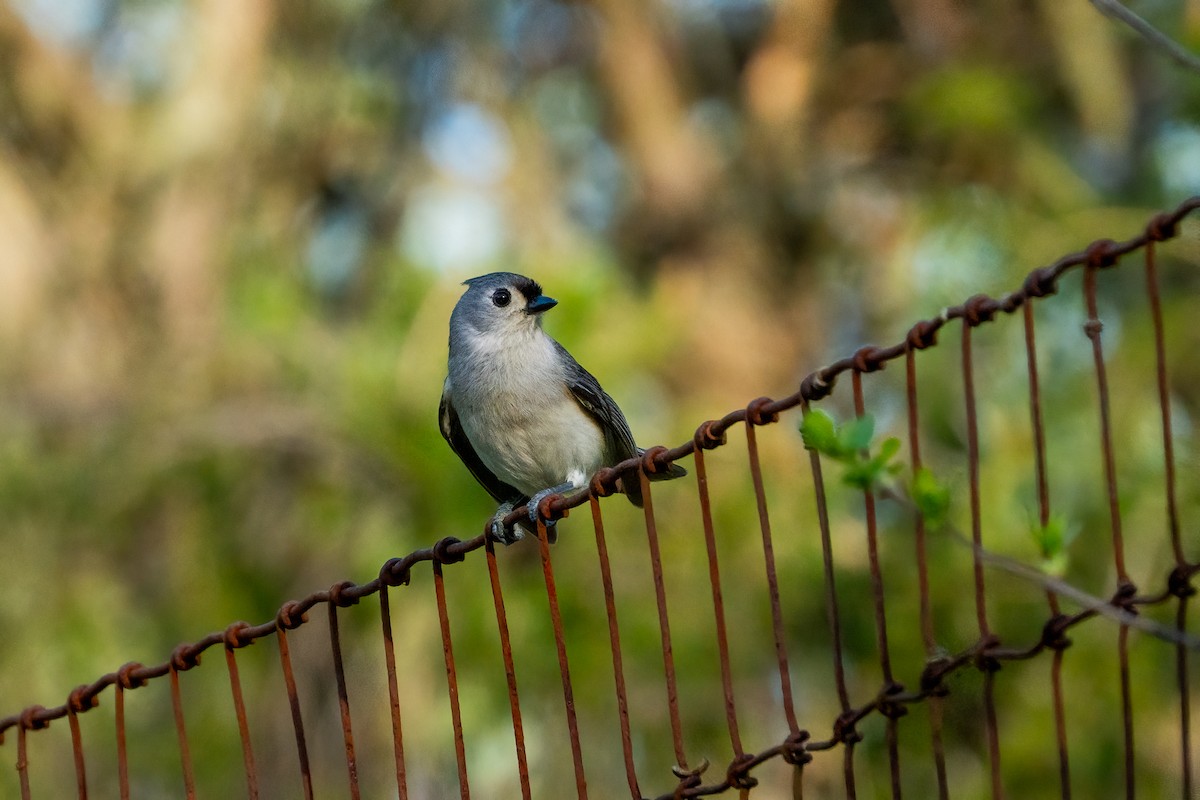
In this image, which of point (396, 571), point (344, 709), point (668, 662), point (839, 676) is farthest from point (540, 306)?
point (839, 676)

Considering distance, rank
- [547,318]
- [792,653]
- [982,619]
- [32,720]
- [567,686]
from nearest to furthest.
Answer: [982,619]
[567,686]
[32,720]
[547,318]
[792,653]

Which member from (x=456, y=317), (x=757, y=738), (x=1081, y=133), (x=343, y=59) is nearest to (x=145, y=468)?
(x=456, y=317)

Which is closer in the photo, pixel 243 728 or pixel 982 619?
pixel 982 619

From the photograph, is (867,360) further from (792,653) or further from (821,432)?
(792,653)

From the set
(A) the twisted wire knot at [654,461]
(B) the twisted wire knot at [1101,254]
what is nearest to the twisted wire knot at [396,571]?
(A) the twisted wire knot at [654,461]

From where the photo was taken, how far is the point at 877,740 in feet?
18.1

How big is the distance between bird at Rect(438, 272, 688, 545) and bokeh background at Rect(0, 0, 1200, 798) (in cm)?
127

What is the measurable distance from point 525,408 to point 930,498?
7.88 ft

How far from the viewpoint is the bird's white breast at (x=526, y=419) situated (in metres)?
3.97

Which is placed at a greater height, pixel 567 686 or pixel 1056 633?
pixel 567 686

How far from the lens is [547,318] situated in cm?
565

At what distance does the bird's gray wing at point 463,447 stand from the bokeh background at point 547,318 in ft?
3.36

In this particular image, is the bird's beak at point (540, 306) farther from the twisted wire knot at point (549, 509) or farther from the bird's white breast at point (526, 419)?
the twisted wire knot at point (549, 509)

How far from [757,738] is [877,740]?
73 centimetres
